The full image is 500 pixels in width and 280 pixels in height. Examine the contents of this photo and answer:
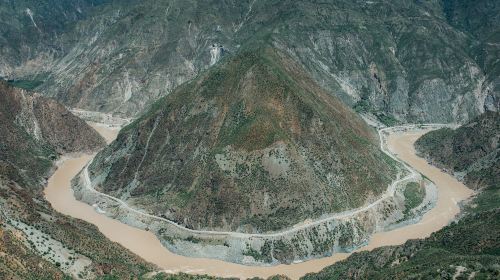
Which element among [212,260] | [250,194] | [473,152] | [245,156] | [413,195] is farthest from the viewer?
[473,152]

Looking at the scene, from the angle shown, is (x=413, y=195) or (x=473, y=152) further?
(x=473, y=152)

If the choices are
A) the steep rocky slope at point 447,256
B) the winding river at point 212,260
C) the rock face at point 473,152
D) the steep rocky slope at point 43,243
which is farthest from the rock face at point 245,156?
the steep rocky slope at point 43,243

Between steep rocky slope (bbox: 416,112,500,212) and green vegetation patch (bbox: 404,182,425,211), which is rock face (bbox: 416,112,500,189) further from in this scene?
green vegetation patch (bbox: 404,182,425,211)

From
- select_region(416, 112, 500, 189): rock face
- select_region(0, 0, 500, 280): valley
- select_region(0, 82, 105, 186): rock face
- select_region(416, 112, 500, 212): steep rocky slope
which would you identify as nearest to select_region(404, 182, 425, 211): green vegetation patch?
select_region(0, 0, 500, 280): valley

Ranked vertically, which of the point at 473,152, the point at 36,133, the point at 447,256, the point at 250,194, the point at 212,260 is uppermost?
the point at 447,256

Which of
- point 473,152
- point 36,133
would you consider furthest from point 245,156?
point 36,133

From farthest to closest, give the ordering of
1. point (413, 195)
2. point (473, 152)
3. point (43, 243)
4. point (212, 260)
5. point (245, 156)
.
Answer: point (473, 152), point (413, 195), point (245, 156), point (212, 260), point (43, 243)

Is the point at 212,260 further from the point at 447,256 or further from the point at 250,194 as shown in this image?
the point at 447,256
